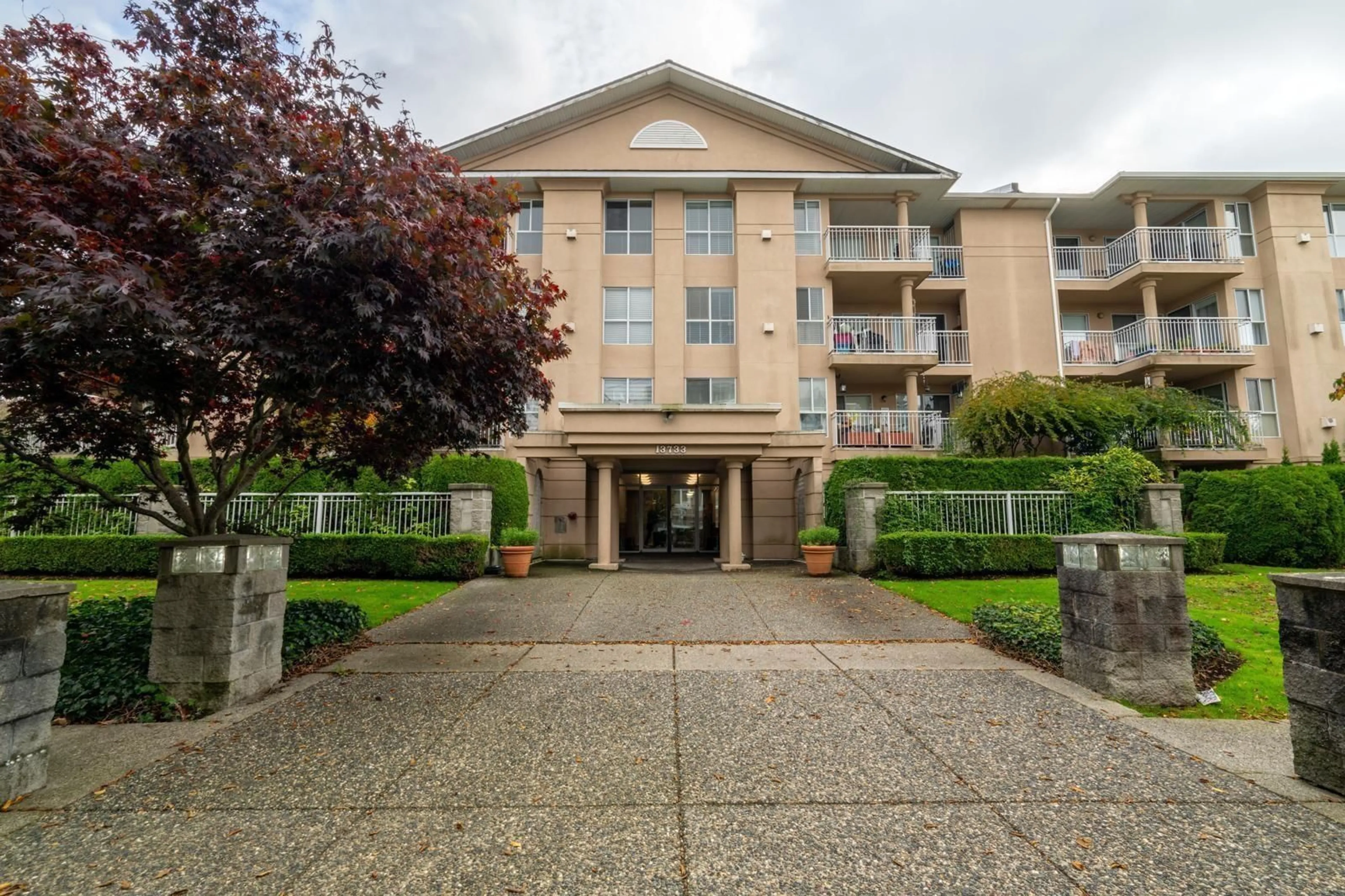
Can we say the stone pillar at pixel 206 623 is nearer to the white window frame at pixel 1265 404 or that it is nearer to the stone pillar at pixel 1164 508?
the stone pillar at pixel 1164 508

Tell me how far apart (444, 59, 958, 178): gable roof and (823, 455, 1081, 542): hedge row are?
955 centimetres

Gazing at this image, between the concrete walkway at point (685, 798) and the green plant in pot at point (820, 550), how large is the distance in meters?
6.22

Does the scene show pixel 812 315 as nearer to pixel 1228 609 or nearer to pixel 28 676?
pixel 1228 609

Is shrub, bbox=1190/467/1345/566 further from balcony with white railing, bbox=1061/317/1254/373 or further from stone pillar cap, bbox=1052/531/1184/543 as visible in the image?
stone pillar cap, bbox=1052/531/1184/543

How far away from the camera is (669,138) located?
18.1 m

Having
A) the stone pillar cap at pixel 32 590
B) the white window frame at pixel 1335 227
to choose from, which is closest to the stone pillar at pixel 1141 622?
the stone pillar cap at pixel 32 590

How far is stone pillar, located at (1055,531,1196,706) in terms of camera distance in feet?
15.5

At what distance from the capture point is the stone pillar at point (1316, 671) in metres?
3.22

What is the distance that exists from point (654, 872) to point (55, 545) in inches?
566

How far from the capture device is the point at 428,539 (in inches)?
450

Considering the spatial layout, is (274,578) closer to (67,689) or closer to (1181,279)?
(67,689)

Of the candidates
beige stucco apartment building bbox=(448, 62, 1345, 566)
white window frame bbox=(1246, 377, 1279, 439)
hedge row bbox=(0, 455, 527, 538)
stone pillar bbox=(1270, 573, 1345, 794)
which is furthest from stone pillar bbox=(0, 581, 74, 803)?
white window frame bbox=(1246, 377, 1279, 439)

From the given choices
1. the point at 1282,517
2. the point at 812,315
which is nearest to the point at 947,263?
the point at 812,315

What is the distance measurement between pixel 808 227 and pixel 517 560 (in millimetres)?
13089
